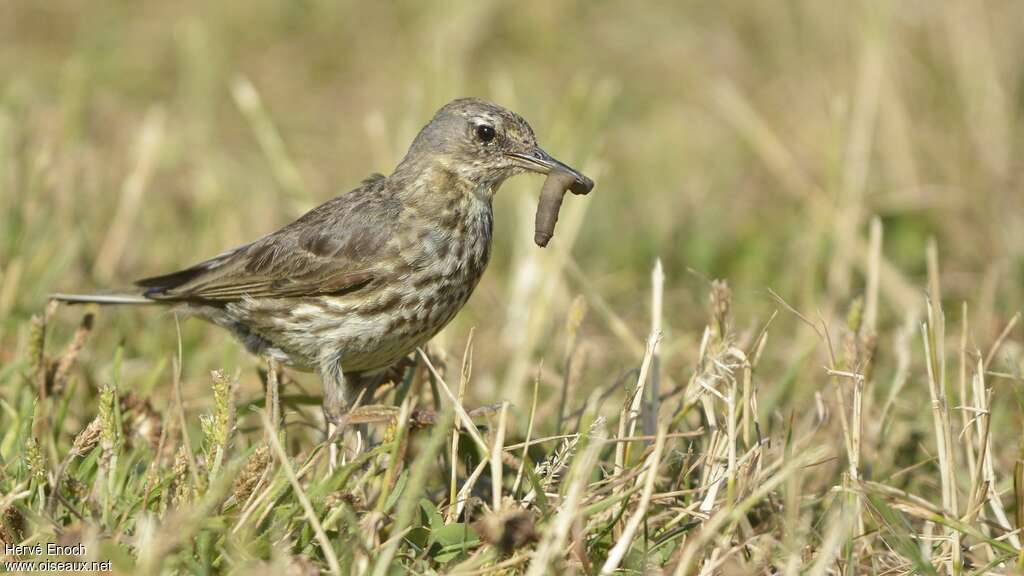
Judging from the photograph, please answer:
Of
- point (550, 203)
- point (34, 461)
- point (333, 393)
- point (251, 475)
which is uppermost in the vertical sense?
point (550, 203)

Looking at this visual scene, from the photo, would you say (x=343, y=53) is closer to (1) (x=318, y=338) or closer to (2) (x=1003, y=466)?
(1) (x=318, y=338)

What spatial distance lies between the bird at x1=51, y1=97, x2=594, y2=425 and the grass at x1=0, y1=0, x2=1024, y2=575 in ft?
0.55

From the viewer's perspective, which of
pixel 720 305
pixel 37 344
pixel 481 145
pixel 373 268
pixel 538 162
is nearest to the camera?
pixel 720 305

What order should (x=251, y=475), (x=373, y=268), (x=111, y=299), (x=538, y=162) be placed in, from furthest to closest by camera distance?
(x=111, y=299)
(x=538, y=162)
(x=373, y=268)
(x=251, y=475)

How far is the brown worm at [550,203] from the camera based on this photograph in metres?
4.26

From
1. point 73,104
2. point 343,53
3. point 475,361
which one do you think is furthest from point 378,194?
point 343,53

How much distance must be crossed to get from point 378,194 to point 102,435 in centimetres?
170

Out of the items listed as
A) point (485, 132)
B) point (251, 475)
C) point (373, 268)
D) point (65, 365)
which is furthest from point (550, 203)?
point (65, 365)

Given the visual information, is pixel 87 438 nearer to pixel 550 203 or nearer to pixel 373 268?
pixel 373 268

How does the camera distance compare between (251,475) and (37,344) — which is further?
(37,344)

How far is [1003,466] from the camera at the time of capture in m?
4.77

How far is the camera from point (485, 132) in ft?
15.9

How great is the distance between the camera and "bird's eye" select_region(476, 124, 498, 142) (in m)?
4.84

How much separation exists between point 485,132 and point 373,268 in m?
0.69
